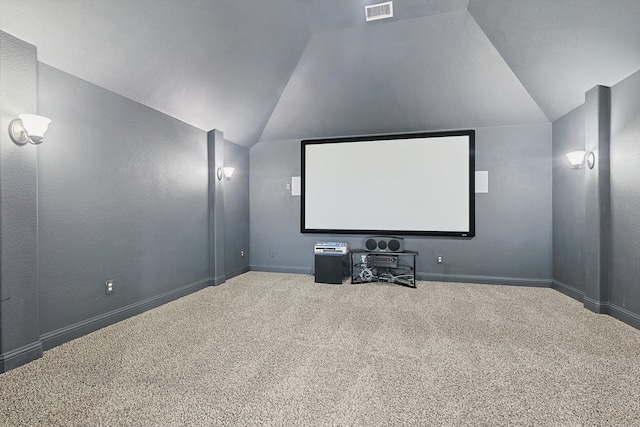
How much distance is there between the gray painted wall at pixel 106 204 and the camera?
2.48 metres

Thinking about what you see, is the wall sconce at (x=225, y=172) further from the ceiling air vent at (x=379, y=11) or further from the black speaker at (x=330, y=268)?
the ceiling air vent at (x=379, y=11)

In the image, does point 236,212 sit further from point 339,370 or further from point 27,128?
point 339,370

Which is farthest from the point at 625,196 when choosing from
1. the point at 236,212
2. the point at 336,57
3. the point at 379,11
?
the point at 236,212

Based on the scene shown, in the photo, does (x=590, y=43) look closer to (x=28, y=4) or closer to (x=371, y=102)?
(x=371, y=102)

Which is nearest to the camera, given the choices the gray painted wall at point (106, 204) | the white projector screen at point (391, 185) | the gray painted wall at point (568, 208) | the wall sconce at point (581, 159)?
the gray painted wall at point (106, 204)

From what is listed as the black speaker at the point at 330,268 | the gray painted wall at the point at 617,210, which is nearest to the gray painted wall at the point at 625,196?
the gray painted wall at the point at 617,210

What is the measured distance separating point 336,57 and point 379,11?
0.82 m

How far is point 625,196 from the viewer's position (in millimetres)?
3020

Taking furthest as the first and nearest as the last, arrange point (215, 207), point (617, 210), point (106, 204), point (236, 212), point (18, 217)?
1. point (236, 212)
2. point (215, 207)
3. point (617, 210)
4. point (106, 204)
5. point (18, 217)

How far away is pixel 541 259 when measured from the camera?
4.43 metres

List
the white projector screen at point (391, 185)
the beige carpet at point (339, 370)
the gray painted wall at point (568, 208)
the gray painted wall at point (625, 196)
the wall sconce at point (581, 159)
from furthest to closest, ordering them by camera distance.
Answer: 1. the white projector screen at point (391, 185)
2. the gray painted wall at point (568, 208)
3. the wall sconce at point (581, 159)
4. the gray painted wall at point (625, 196)
5. the beige carpet at point (339, 370)

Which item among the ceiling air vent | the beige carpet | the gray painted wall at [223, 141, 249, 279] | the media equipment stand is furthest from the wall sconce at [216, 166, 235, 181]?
the ceiling air vent

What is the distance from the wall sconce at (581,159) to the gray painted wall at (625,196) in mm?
170

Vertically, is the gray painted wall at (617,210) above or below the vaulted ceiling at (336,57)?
below
